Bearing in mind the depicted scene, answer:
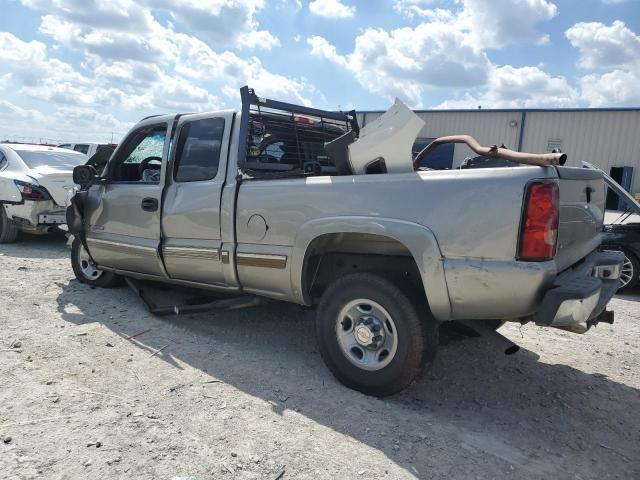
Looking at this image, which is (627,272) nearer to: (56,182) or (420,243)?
(420,243)

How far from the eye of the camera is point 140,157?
5273mm

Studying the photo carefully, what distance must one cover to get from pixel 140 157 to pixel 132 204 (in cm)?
70

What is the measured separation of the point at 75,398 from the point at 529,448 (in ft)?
9.00

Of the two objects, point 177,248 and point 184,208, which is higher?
point 184,208

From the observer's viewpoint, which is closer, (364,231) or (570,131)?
(364,231)

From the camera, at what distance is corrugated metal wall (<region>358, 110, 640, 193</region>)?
1903 centimetres

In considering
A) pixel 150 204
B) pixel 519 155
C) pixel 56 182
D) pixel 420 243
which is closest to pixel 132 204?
pixel 150 204

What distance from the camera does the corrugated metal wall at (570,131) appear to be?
62.4 ft

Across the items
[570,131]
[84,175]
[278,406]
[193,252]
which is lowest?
[278,406]

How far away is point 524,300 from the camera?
9.20 feet

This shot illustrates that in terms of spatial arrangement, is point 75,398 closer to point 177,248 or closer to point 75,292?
point 177,248

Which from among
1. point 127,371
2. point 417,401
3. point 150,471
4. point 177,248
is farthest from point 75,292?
point 417,401

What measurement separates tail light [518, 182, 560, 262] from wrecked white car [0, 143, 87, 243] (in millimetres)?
7278

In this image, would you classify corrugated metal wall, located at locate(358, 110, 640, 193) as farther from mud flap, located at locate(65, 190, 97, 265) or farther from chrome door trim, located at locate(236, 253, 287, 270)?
chrome door trim, located at locate(236, 253, 287, 270)
